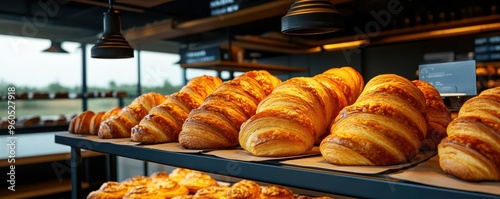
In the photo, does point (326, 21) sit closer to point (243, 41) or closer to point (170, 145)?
point (170, 145)

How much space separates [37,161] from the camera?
4.54 metres

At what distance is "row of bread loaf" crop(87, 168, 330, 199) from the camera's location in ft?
5.47

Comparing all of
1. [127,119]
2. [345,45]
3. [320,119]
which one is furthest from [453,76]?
[345,45]

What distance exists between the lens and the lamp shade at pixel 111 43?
2018mm

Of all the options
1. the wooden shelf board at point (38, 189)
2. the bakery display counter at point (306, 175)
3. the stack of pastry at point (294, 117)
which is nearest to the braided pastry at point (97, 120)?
the bakery display counter at point (306, 175)

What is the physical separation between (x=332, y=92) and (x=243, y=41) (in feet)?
16.1

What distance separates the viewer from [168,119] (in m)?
1.58

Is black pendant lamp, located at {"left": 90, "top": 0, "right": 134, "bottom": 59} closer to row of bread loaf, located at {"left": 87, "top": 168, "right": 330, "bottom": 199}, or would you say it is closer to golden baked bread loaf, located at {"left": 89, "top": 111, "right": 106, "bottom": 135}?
golden baked bread loaf, located at {"left": 89, "top": 111, "right": 106, "bottom": 135}

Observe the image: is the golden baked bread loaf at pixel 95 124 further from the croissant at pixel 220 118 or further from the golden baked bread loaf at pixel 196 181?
the croissant at pixel 220 118

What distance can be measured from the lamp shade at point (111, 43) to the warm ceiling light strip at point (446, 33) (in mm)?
4534

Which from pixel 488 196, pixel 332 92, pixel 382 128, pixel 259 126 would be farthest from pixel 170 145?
pixel 488 196

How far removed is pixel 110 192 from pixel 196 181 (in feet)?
1.39

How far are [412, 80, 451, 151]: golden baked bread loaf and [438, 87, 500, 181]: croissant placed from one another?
0.95ft

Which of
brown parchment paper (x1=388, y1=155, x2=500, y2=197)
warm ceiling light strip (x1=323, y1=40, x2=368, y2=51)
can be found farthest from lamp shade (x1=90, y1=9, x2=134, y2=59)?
warm ceiling light strip (x1=323, y1=40, x2=368, y2=51)
